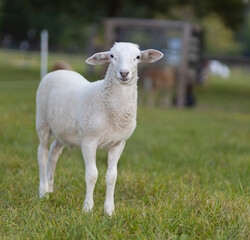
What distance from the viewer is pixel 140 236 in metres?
2.76

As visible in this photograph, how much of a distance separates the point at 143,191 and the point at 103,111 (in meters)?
0.96

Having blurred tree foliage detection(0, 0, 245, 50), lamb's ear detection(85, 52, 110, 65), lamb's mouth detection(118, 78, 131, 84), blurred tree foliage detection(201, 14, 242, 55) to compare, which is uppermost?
lamb's ear detection(85, 52, 110, 65)

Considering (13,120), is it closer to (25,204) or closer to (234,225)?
(25,204)

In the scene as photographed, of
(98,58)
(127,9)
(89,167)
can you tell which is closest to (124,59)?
(98,58)

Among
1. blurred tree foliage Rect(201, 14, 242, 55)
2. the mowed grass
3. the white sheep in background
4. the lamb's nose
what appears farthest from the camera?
blurred tree foliage Rect(201, 14, 242, 55)

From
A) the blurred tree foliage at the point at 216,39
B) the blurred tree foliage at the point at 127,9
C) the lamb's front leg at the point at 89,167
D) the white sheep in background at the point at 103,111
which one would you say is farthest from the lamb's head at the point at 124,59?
the blurred tree foliage at the point at 216,39

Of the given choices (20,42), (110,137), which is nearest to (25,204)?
(110,137)

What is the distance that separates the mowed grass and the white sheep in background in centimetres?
29

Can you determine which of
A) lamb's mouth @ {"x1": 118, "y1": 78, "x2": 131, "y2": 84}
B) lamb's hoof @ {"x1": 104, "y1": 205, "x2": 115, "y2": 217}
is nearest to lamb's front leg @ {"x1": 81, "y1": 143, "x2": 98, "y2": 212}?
lamb's hoof @ {"x1": 104, "y1": 205, "x2": 115, "y2": 217}

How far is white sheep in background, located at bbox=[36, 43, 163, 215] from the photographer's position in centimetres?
315

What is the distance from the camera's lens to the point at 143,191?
150 inches

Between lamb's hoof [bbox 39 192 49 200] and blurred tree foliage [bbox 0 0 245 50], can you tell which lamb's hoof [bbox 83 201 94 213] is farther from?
blurred tree foliage [bbox 0 0 245 50]

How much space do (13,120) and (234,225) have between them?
5.13 meters

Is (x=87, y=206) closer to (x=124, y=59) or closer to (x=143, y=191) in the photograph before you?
(x=143, y=191)
